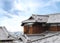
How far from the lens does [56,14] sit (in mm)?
31297

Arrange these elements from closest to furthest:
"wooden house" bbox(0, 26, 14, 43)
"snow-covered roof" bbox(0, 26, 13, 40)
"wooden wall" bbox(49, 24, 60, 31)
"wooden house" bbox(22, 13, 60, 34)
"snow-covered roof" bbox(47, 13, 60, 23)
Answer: "wooden house" bbox(0, 26, 14, 43)
"snow-covered roof" bbox(0, 26, 13, 40)
"wooden wall" bbox(49, 24, 60, 31)
"wooden house" bbox(22, 13, 60, 34)
"snow-covered roof" bbox(47, 13, 60, 23)

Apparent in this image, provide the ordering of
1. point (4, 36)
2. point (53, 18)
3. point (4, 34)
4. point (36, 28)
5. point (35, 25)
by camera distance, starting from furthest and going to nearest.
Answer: point (53, 18)
point (36, 28)
point (35, 25)
point (4, 34)
point (4, 36)

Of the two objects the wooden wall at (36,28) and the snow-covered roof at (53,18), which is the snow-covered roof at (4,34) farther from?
the snow-covered roof at (53,18)

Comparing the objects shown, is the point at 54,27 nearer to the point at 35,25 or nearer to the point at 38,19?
the point at 35,25

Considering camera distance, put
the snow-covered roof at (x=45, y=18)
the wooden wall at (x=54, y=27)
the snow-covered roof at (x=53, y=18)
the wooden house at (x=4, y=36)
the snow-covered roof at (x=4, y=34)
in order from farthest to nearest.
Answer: the snow-covered roof at (x=45, y=18)
the snow-covered roof at (x=53, y=18)
the wooden wall at (x=54, y=27)
the snow-covered roof at (x=4, y=34)
the wooden house at (x=4, y=36)

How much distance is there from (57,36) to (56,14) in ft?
57.6

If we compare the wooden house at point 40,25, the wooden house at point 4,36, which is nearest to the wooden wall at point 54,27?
the wooden house at point 40,25

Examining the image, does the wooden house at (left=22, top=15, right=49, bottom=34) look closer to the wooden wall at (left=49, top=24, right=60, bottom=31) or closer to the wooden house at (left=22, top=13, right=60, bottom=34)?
the wooden house at (left=22, top=13, right=60, bottom=34)

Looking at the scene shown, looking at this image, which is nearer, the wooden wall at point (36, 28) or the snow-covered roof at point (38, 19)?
the wooden wall at point (36, 28)

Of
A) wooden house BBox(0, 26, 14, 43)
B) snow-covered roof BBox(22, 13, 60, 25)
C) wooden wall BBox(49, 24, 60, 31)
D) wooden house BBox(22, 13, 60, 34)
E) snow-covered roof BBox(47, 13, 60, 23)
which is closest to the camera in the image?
wooden house BBox(0, 26, 14, 43)

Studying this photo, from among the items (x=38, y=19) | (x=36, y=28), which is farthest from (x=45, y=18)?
(x=36, y=28)

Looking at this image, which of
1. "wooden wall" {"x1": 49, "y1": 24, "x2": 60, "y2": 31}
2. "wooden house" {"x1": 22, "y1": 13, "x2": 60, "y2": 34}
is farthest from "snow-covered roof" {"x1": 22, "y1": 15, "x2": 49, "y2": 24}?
"wooden wall" {"x1": 49, "y1": 24, "x2": 60, "y2": 31}

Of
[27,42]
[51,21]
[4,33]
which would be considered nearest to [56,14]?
[51,21]

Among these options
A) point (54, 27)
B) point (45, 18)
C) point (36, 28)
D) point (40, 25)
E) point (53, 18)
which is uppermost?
point (53, 18)
